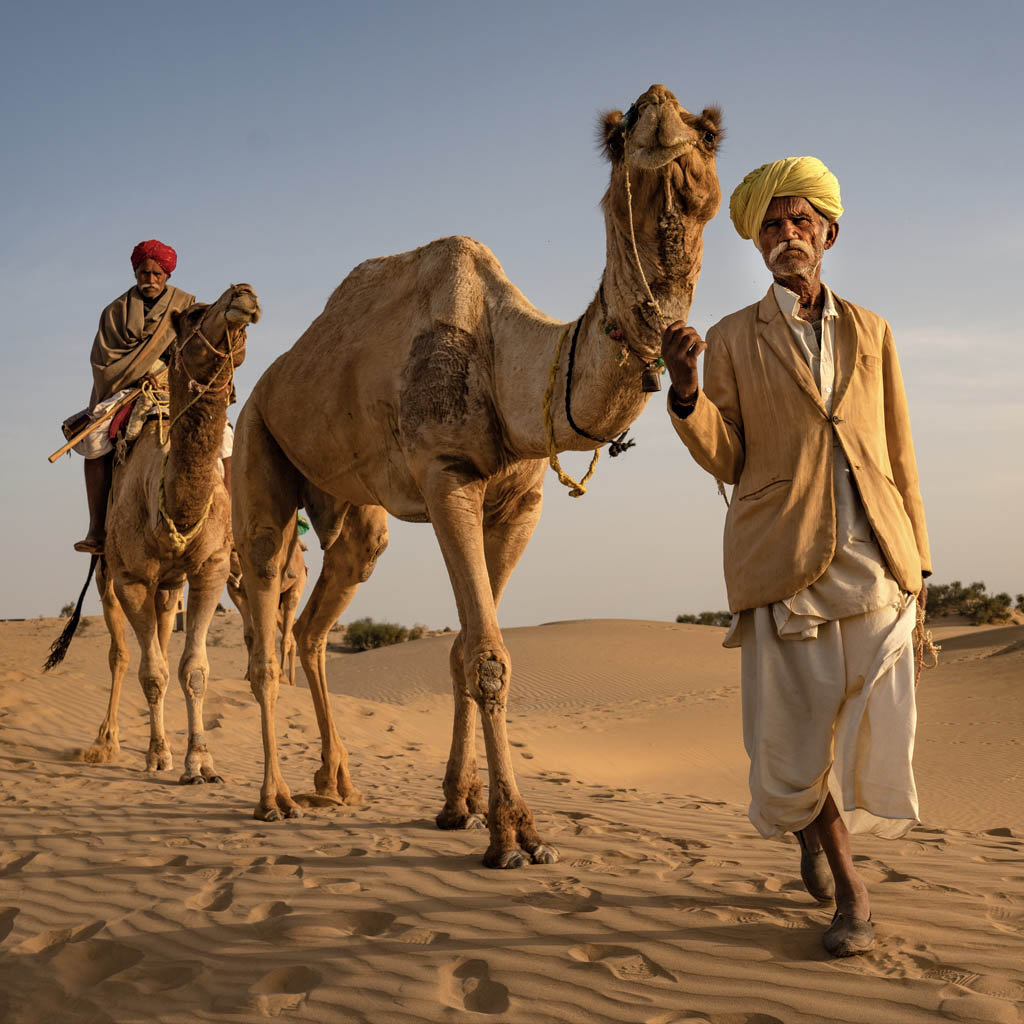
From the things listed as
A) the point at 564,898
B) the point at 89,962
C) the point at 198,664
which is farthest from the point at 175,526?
the point at 564,898

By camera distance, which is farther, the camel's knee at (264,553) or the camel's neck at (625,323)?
the camel's knee at (264,553)

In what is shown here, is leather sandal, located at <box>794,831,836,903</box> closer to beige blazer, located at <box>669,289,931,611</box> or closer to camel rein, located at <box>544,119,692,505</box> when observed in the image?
beige blazer, located at <box>669,289,931,611</box>

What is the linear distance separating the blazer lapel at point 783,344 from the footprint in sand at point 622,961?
1.87 metres

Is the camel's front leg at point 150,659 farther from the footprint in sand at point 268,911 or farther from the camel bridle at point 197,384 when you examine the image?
the footprint in sand at point 268,911

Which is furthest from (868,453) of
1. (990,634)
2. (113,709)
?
(990,634)

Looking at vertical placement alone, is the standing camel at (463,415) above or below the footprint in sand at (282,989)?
above

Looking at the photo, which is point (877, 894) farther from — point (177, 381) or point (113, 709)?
point (113, 709)

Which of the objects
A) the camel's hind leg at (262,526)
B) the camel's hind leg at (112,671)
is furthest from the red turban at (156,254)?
the camel's hind leg at (262,526)

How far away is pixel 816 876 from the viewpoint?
4000mm

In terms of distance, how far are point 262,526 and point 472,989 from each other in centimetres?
418

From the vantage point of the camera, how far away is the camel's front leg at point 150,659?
9.29 metres

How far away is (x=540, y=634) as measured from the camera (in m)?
31.0

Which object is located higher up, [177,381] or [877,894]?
[177,381]

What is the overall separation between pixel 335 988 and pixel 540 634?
27480 millimetres
